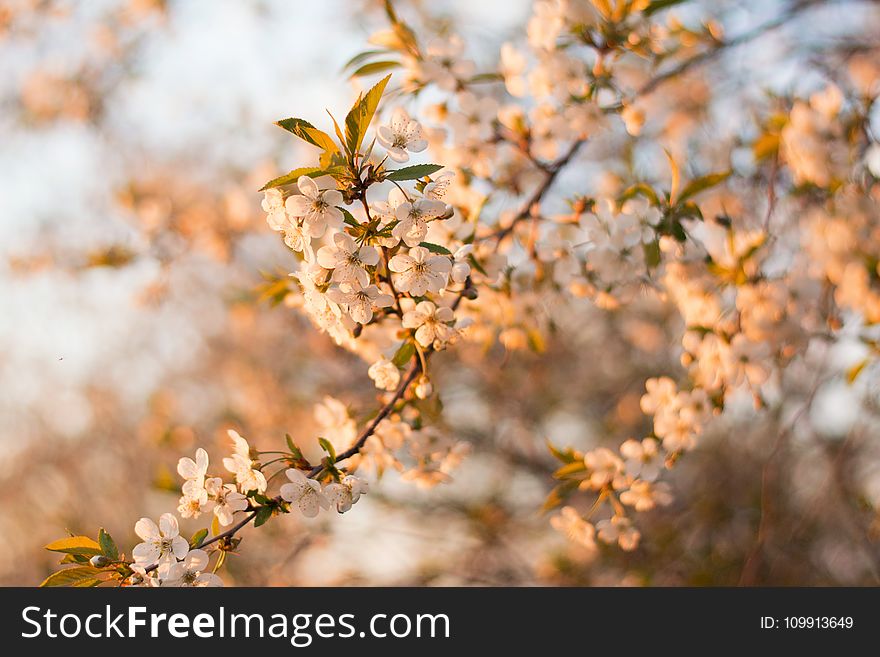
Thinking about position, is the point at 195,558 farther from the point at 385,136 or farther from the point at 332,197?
the point at 385,136

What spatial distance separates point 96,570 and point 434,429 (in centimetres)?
68

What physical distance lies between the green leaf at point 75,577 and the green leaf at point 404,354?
540 millimetres

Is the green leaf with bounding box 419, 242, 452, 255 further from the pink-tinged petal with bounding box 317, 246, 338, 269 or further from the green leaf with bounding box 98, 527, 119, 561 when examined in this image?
the green leaf with bounding box 98, 527, 119, 561

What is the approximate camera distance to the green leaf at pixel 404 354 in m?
1.25

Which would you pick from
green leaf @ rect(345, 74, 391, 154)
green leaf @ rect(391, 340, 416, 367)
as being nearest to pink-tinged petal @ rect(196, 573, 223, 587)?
green leaf @ rect(391, 340, 416, 367)

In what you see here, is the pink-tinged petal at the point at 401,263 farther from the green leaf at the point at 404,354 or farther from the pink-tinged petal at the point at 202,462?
the pink-tinged petal at the point at 202,462

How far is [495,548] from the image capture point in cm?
387

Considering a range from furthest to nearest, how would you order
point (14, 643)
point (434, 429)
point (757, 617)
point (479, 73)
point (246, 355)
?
point (246, 355) < point (757, 617) < point (479, 73) < point (14, 643) < point (434, 429)

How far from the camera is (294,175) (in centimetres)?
102

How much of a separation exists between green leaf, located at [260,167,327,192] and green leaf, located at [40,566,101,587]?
609 mm

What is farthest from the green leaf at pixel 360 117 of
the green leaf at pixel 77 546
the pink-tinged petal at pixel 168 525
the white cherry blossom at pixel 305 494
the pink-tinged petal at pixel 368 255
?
the green leaf at pixel 77 546

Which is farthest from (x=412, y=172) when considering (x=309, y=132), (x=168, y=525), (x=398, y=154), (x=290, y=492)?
(x=168, y=525)

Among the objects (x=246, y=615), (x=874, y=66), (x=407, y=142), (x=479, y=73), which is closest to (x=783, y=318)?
(x=479, y=73)

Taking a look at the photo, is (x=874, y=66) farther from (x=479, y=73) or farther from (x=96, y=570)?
(x=96, y=570)
